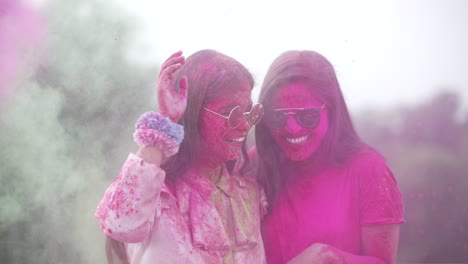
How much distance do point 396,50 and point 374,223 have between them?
43.6 inches

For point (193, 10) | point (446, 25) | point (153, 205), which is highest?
point (193, 10)

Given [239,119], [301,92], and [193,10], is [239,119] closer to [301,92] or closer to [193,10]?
[301,92]

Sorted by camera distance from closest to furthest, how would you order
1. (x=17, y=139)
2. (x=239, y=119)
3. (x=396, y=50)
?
(x=239, y=119) < (x=17, y=139) < (x=396, y=50)

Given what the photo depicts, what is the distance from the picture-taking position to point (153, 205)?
1697mm

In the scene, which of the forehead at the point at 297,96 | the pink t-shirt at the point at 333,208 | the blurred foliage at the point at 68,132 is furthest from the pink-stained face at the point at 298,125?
the blurred foliage at the point at 68,132

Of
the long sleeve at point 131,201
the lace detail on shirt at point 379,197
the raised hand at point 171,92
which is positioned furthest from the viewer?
the lace detail on shirt at point 379,197

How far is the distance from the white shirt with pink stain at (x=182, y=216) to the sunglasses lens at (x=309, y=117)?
14.2 inches

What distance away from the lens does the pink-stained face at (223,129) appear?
197 centimetres

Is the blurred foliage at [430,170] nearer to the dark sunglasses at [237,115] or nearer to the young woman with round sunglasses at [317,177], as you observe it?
the young woman with round sunglasses at [317,177]

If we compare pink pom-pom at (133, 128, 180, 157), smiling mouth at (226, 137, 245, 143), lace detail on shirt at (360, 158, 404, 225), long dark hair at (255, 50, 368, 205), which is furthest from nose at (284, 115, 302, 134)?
pink pom-pom at (133, 128, 180, 157)

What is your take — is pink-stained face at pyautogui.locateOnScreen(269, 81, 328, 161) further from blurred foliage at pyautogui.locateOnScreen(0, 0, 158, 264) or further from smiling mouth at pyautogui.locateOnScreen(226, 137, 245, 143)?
blurred foliage at pyautogui.locateOnScreen(0, 0, 158, 264)

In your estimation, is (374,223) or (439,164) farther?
(439,164)

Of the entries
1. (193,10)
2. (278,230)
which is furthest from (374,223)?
(193,10)

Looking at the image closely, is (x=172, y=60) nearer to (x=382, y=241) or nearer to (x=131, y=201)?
(x=131, y=201)
